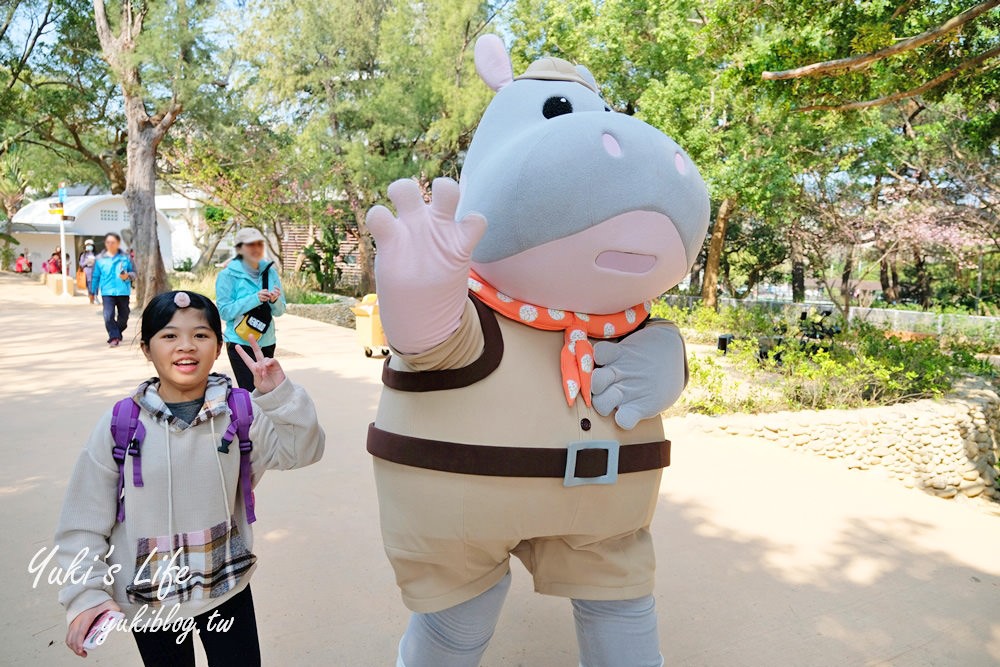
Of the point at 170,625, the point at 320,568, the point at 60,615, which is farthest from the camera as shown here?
the point at 320,568

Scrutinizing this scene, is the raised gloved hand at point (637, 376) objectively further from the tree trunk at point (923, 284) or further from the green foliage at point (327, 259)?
the tree trunk at point (923, 284)

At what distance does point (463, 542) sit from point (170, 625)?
0.76 m

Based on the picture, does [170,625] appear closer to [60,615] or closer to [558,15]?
[60,615]

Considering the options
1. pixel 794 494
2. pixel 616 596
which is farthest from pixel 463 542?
pixel 794 494

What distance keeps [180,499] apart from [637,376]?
1.22 metres

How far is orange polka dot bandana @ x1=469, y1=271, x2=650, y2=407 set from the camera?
1.97 m

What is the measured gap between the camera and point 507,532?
6.28 ft

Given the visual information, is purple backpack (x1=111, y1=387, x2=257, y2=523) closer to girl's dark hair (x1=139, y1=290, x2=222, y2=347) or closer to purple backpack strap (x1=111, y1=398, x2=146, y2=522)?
purple backpack strap (x1=111, y1=398, x2=146, y2=522)

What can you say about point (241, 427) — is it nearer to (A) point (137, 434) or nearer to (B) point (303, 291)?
(A) point (137, 434)

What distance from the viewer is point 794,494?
487 cm

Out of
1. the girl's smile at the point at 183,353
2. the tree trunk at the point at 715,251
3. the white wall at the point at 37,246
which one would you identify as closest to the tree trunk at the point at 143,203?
the tree trunk at the point at 715,251

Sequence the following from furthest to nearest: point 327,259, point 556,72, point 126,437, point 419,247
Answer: point 327,259
point 556,72
point 126,437
point 419,247

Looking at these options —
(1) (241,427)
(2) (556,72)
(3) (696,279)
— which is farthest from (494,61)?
(3) (696,279)

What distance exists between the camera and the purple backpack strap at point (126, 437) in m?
1.73
